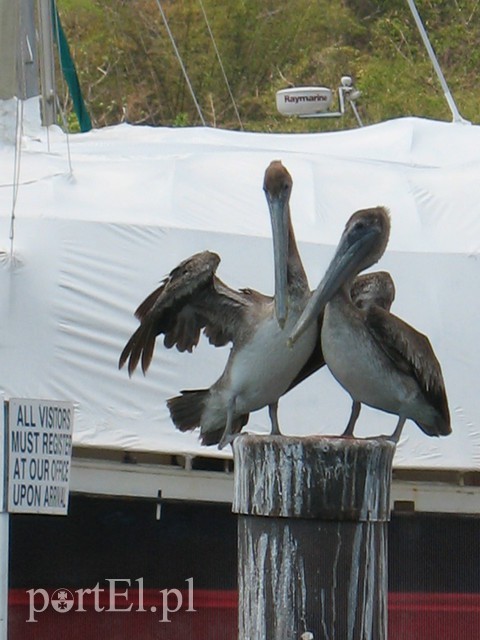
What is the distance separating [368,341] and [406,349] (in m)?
0.27

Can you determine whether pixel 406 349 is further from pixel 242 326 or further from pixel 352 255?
pixel 242 326

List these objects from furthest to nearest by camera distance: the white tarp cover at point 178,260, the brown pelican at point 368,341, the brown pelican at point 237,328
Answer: the white tarp cover at point 178,260
the brown pelican at point 237,328
the brown pelican at point 368,341

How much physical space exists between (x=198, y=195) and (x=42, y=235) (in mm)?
1148

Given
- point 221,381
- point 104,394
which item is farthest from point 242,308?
point 104,394

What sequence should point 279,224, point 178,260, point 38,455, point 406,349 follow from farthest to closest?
point 178,260
point 38,455
point 279,224
point 406,349

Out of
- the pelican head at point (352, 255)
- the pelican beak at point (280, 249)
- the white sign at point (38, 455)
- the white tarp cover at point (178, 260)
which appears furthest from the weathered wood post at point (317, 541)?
the white tarp cover at point (178, 260)

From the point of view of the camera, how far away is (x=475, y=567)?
361 inches

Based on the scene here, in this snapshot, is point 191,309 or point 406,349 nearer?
point 406,349

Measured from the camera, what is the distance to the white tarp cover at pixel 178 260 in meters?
8.72

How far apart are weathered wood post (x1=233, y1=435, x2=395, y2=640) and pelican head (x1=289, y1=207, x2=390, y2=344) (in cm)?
74

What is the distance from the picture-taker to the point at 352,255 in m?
4.61

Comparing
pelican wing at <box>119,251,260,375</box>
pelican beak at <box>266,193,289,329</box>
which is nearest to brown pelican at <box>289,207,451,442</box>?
pelican beak at <box>266,193,289,329</box>

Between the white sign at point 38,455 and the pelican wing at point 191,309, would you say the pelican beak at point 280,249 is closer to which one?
the pelican wing at point 191,309

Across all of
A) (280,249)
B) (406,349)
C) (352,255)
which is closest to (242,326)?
(280,249)
